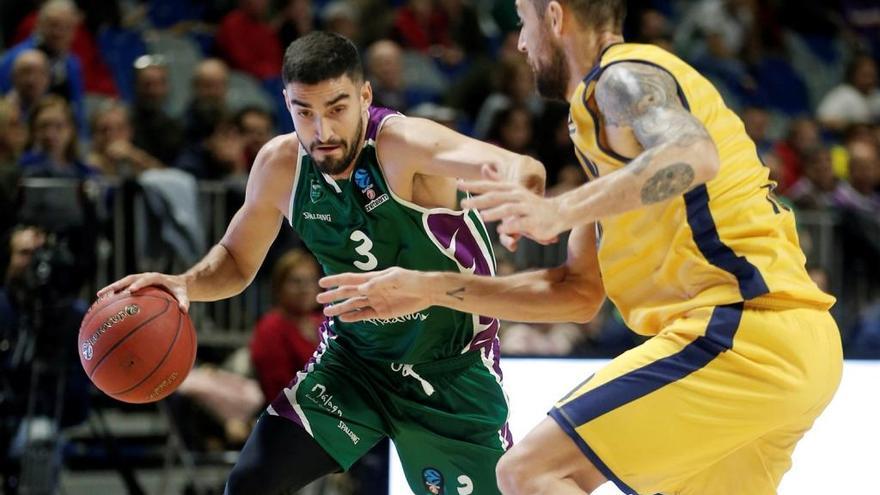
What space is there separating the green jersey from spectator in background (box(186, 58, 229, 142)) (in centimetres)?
420

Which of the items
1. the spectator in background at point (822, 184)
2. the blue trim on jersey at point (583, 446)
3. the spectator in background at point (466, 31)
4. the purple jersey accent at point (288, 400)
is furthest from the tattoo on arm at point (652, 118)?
the spectator in background at point (466, 31)

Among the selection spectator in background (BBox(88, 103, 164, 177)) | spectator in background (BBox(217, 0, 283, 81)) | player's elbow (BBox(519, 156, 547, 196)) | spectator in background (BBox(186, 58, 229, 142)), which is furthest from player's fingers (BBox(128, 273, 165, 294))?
spectator in background (BBox(217, 0, 283, 81))

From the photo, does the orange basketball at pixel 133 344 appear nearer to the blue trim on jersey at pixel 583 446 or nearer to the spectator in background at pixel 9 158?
the blue trim on jersey at pixel 583 446

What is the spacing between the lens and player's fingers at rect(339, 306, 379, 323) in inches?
153

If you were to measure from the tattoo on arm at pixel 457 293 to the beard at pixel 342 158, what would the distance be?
721 millimetres

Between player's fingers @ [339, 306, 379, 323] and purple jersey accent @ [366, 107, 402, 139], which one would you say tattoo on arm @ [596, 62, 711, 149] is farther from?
purple jersey accent @ [366, 107, 402, 139]

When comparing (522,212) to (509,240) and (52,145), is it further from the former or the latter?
(52,145)

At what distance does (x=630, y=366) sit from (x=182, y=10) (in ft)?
26.5

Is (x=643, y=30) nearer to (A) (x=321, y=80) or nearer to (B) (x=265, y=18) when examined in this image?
(B) (x=265, y=18)

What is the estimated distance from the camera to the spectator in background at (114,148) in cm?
791

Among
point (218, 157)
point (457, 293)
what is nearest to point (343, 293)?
point (457, 293)

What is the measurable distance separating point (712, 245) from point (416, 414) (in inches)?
56.1

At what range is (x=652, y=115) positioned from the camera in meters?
3.35

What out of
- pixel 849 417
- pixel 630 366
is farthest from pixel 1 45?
pixel 630 366
